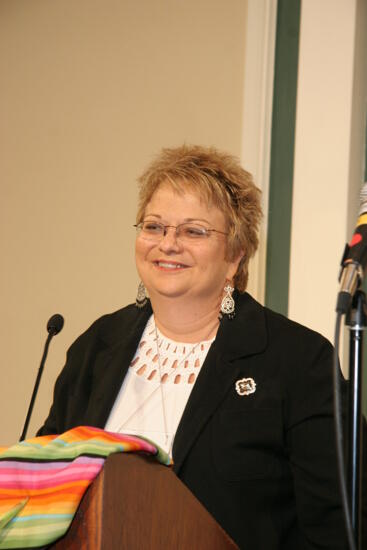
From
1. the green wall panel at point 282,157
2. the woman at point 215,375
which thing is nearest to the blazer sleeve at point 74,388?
the woman at point 215,375

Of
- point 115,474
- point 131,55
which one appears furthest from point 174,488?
point 131,55

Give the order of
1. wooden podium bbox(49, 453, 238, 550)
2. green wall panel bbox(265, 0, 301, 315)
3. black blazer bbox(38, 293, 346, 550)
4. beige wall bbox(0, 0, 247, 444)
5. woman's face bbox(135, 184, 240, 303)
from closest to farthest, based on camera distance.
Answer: wooden podium bbox(49, 453, 238, 550), black blazer bbox(38, 293, 346, 550), woman's face bbox(135, 184, 240, 303), green wall panel bbox(265, 0, 301, 315), beige wall bbox(0, 0, 247, 444)

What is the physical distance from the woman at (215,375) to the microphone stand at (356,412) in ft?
2.54

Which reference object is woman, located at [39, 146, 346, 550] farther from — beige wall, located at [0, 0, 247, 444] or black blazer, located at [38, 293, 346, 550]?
beige wall, located at [0, 0, 247, 444]

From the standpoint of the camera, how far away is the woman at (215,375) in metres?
2.30

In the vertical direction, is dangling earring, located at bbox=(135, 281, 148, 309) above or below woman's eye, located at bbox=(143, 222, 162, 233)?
below

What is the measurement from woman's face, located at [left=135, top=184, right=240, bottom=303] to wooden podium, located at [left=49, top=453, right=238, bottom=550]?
1013mm

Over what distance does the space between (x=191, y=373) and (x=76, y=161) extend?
97.1 inches

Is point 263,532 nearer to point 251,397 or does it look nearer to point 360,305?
point 251,397

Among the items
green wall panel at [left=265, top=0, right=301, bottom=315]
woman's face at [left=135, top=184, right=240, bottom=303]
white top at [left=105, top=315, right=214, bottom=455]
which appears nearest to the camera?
white top at [left=105, top=315, right=214, bottom=455]

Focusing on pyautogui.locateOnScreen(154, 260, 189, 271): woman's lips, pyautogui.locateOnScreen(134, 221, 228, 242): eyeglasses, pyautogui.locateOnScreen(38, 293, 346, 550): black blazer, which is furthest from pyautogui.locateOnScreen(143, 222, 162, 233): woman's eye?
pyautogui.locateOnScreen(38, 293, 346, 550): black blazer

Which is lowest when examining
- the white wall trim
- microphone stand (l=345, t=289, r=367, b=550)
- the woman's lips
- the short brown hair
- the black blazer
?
the black blazer

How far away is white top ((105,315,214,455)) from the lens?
8.23ft

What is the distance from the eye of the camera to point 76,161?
4793 mm
